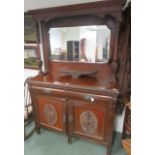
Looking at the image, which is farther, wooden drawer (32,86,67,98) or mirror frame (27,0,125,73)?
wooden drawer (32,86,67,98)

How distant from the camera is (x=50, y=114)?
194 cm

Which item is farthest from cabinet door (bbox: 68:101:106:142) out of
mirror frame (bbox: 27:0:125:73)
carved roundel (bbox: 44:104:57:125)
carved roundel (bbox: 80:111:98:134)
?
mirror frame (bbox: 27:0:125:73)

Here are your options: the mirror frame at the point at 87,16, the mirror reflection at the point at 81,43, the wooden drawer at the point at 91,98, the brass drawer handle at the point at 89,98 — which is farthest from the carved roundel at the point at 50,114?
the mirror frame at the point at 87,16

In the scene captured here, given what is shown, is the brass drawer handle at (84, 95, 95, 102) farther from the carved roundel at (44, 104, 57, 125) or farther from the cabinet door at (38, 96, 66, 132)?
the carved roundel at (44, 104, 57, 125)

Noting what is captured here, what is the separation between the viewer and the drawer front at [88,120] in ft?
5.45

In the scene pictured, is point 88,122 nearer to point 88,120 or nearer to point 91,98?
point 88,120

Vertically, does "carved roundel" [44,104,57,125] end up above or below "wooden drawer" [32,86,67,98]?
below

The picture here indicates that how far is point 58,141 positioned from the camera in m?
2.03

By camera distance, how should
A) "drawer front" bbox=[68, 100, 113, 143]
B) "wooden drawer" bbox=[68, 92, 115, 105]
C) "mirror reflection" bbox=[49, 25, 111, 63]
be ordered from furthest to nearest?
"mirror reflection" bbox=[49, 25, 111, 63] < "drawer front" bbox=[68, 100, 113, 143] < "wooden drawer" bbox=[68, 92, 115, 105]

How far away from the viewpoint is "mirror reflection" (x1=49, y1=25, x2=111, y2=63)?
1.82m

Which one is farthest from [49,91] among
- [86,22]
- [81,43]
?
[86,22]
